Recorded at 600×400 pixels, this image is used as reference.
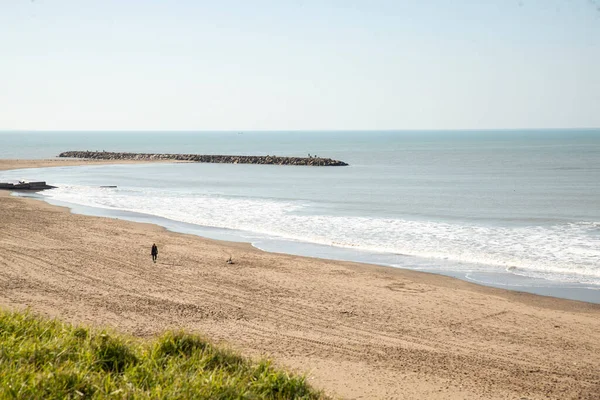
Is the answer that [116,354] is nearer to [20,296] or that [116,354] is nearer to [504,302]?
[20,296]

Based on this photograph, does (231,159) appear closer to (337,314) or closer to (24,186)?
(24,186)

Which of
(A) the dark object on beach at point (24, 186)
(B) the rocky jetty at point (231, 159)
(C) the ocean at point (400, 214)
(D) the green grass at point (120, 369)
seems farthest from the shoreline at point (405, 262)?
(B) the rocky jetty at point (231, 159)

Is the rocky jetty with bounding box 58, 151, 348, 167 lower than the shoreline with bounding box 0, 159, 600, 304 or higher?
higher

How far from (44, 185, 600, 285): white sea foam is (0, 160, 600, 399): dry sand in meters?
4.48

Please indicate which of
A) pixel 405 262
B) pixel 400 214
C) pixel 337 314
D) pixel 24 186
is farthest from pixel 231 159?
pixel 337 314

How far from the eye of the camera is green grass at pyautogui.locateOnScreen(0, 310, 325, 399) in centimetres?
754

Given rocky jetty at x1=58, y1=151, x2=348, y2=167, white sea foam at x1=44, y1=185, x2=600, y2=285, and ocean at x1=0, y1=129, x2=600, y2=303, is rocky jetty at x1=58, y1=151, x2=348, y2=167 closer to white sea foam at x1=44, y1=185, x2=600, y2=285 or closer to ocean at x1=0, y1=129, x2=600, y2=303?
ocean at x1=0, y1=129, x2=600, y2=303

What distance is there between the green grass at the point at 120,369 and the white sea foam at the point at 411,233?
17238 millimetres

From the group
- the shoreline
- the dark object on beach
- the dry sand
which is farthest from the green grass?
the dark object on beach

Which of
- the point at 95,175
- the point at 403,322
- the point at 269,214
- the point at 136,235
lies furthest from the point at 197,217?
the point at 95,175

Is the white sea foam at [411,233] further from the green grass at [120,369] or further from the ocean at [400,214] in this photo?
the green grass at [120,369]

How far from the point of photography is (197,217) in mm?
39812

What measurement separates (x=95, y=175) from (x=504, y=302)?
65169 mm

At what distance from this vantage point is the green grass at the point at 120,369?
7.54 metres
